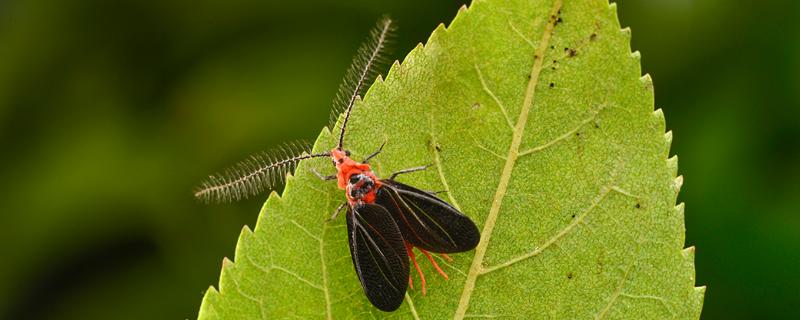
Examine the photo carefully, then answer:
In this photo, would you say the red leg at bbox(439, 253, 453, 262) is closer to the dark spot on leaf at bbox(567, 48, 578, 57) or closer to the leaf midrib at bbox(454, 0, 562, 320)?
the leaf midrib at bbox(454, 0, 562, 320)

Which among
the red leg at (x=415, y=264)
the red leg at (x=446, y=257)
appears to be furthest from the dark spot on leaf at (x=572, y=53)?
the red leg at (x=415, y=264)

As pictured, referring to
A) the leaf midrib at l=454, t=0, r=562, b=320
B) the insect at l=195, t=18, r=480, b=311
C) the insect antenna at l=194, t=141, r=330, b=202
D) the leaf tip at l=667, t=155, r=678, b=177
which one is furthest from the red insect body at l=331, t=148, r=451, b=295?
the leaf tip at l=667, t=155, r=678, b=177

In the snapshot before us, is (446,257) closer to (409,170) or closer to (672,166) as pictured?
(409,170)

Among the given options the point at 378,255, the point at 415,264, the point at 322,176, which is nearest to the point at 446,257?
the point at 415,264

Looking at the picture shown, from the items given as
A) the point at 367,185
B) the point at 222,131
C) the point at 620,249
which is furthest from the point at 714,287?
the point at 222,131

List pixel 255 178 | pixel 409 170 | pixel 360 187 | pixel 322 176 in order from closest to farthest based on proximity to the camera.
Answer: pixel 409 170, pixel 322 176, pixel 360 187, pixel 255 178

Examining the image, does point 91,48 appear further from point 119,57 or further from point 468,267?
point 468,267

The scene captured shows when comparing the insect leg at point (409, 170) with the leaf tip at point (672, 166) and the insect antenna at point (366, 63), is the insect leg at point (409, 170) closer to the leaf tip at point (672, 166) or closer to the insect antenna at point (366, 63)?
the insect antenna at point (366, 63)
